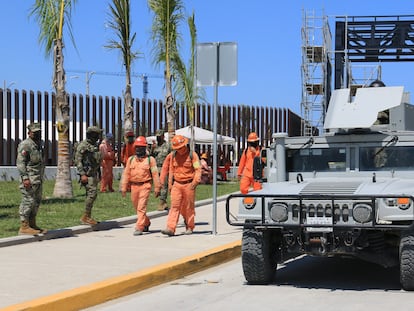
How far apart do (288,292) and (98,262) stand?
267 centimetres

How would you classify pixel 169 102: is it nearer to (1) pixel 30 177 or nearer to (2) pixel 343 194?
(1) pixel 30 177

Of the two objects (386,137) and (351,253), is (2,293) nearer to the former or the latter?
(351,253)

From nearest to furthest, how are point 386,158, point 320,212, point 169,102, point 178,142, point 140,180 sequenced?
point 320,212 < point 386,158 < point 178,142 < point 140,180 < point 169,102

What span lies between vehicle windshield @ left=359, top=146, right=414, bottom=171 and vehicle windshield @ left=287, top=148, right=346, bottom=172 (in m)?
0.28

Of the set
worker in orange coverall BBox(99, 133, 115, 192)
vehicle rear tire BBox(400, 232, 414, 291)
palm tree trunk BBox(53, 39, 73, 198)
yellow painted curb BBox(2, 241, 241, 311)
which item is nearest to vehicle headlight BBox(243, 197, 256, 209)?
yellow painted curb BBox(2, 241, 241, 311)

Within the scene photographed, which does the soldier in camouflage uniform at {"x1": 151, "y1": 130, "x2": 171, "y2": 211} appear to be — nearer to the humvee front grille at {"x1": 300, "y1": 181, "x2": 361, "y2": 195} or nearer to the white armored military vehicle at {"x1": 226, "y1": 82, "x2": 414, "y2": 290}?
the white armored military vehicle at {"x1": 226, "y1": 82, "x2": 414, "y2": 290}

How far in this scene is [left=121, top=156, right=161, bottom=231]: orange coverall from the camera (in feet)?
41.5

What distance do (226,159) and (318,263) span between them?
2147 centimetres

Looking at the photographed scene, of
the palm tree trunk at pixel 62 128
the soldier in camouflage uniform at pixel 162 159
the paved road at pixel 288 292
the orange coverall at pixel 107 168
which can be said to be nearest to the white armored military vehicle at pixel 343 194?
the paved road at pixel 288 292

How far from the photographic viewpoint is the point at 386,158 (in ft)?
31.7

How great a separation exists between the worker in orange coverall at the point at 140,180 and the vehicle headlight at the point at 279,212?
14.5ft

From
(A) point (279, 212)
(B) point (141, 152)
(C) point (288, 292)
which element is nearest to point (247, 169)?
(B) point (141, 152)

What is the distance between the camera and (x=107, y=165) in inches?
822

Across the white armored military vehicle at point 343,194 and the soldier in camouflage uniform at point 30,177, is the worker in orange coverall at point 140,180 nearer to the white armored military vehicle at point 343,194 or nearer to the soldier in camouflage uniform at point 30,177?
the soldier in camouflage uniform at point 30,177
